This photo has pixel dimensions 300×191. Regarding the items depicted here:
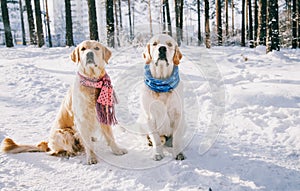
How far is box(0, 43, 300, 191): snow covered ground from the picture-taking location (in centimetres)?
244

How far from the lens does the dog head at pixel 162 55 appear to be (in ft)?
9.64

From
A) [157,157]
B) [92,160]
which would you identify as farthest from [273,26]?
[92,160]

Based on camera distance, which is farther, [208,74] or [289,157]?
[208,74]

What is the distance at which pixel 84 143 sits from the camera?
2.98m

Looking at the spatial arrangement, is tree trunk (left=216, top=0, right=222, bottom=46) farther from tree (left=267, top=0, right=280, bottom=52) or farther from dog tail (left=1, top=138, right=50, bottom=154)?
dog tail (left=1, top=138, right=50, bottom=154)

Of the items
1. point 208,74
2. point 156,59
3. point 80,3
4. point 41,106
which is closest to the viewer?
point 156,59

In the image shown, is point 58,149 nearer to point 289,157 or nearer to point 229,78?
point 289,157

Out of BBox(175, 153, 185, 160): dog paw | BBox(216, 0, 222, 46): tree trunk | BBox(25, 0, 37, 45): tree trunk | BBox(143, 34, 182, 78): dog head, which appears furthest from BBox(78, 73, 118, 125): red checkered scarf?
BBox(25, 0, 37, 45): tree trunk

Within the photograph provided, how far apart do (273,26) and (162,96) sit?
269 inches

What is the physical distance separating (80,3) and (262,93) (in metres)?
56.8

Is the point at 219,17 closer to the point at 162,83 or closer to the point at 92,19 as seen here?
the point at 92,19

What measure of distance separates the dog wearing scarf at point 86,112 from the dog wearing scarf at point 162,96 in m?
0.44

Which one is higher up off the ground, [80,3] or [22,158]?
[80,3]

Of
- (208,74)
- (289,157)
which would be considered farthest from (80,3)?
(289,157)
